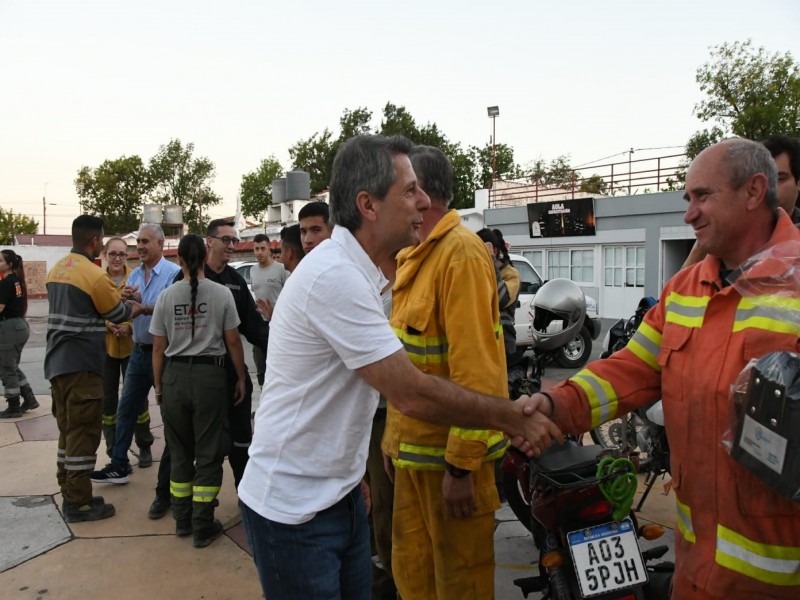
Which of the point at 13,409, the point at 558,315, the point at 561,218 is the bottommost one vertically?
the point at 13,409

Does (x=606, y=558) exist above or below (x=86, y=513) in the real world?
above

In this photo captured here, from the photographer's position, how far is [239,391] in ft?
14.0

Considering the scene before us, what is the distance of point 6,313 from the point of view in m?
7.51

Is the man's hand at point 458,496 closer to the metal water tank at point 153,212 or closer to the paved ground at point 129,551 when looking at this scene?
the paved ground at point 129,551

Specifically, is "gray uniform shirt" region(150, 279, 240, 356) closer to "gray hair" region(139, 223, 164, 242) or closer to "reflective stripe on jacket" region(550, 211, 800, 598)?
"gray hair" region(139, 223, 164, 242)

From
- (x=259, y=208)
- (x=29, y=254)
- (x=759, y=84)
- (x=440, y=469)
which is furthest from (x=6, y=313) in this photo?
(x=259, y=208)

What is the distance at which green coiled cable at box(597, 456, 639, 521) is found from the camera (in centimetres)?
242

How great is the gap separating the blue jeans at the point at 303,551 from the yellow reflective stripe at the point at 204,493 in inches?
87.9

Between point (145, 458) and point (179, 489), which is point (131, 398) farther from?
point (179, 489)

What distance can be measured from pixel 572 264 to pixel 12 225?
64564 mm

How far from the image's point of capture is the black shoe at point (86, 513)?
430cm

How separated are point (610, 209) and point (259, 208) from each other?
154 feet

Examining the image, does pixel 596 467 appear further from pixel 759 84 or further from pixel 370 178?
pixel 759 84

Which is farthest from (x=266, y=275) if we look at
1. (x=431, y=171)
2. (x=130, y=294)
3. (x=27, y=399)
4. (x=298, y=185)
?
(x=298, y=185)
